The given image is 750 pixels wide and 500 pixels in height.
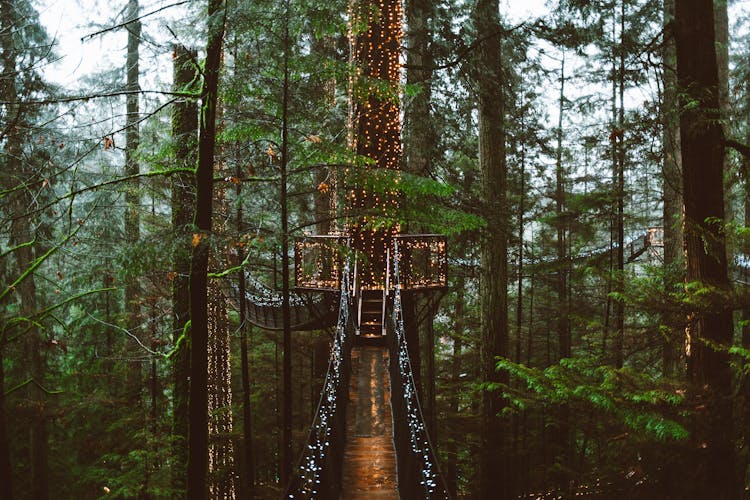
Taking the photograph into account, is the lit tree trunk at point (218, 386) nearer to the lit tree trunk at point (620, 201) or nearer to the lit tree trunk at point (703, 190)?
the lit tree trunk at point (620, 201)

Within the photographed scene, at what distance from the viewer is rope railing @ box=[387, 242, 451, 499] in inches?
150

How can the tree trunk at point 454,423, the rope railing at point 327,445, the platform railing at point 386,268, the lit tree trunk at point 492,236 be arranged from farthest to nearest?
the tree trunk at point 454,423
the platform railing at point 386,268
the lit tree trunk at point 492,236
the rope railing at point 327,445

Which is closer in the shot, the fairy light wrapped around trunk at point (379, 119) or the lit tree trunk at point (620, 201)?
the lit tree trunk at point (620, 201)

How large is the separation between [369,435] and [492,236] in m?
4.45

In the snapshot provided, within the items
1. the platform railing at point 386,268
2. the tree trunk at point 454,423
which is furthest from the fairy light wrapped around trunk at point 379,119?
the tree trunk at point 454,423

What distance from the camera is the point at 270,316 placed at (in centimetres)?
1161

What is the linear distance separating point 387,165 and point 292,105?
3.14 m

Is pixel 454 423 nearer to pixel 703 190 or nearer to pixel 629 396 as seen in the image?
pixel 703 190

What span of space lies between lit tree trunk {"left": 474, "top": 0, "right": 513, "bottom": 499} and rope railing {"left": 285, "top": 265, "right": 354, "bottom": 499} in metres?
3.28

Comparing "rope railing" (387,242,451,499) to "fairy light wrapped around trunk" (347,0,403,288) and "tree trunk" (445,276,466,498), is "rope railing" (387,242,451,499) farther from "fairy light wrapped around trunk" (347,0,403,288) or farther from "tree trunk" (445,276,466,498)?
"tree trunk" (445,276,466,498)

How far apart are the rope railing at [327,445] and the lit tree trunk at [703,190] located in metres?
2.79

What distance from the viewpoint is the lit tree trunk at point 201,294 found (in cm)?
480

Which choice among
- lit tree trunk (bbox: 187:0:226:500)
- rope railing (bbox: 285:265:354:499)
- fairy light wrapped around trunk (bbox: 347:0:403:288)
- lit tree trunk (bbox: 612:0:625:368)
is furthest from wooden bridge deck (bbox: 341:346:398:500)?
lit tree trunk (bbox: 612:0:625:368)

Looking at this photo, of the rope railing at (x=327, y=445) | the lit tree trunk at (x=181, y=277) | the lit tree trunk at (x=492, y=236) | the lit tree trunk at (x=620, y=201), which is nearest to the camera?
the rope railing at (x=327, y=445)
